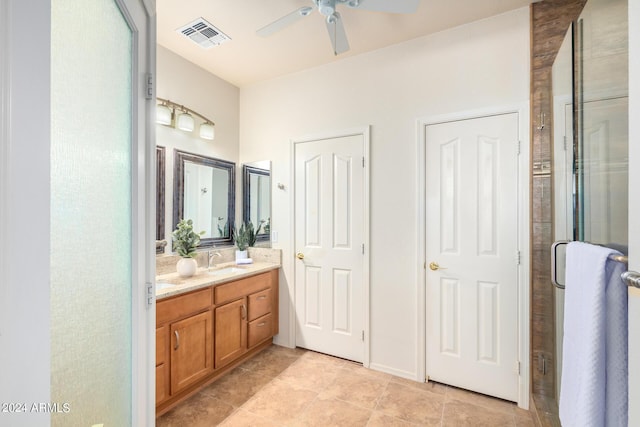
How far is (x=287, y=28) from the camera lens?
2.21m

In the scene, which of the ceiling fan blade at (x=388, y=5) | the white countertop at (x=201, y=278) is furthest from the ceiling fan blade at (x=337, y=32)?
the white countertop at (x=201, y=278)

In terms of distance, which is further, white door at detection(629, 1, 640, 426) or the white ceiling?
the white ceiling

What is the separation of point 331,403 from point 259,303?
1.05 meters

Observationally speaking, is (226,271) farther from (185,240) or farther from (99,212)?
(99,212)

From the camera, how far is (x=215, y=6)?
78.0 inches

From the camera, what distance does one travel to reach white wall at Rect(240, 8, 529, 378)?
2.07 m

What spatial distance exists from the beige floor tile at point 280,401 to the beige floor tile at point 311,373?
0.07 meters

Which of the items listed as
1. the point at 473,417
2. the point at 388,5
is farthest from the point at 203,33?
the point at 473,417

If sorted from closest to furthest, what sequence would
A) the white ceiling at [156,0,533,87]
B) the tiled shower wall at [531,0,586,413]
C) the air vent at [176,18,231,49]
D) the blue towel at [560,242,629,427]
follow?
the blue towel at [560,242,629,427], the tiled shower wall at [531,0,586,413], the white ceiling at [156,0,533,87], the air vent at [176,18,231,49]

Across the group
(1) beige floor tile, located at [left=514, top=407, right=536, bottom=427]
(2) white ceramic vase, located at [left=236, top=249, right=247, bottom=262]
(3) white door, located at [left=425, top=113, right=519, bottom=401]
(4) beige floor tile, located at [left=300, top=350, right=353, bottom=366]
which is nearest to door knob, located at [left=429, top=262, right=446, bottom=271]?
(3) white door, located at [left=425, top=113, right=519, bottom=401]

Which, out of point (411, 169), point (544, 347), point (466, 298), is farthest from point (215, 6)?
point (544, 347)

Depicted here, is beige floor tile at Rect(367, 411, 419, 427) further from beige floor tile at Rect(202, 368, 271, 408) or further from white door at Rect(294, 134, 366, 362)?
beige floor tile at Rect(202, 368, 271, 408)

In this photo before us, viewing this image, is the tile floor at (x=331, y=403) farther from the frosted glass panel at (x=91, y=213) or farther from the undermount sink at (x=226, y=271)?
the frosted glass panel at (x=91, y=213)

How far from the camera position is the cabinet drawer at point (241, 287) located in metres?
2.27
